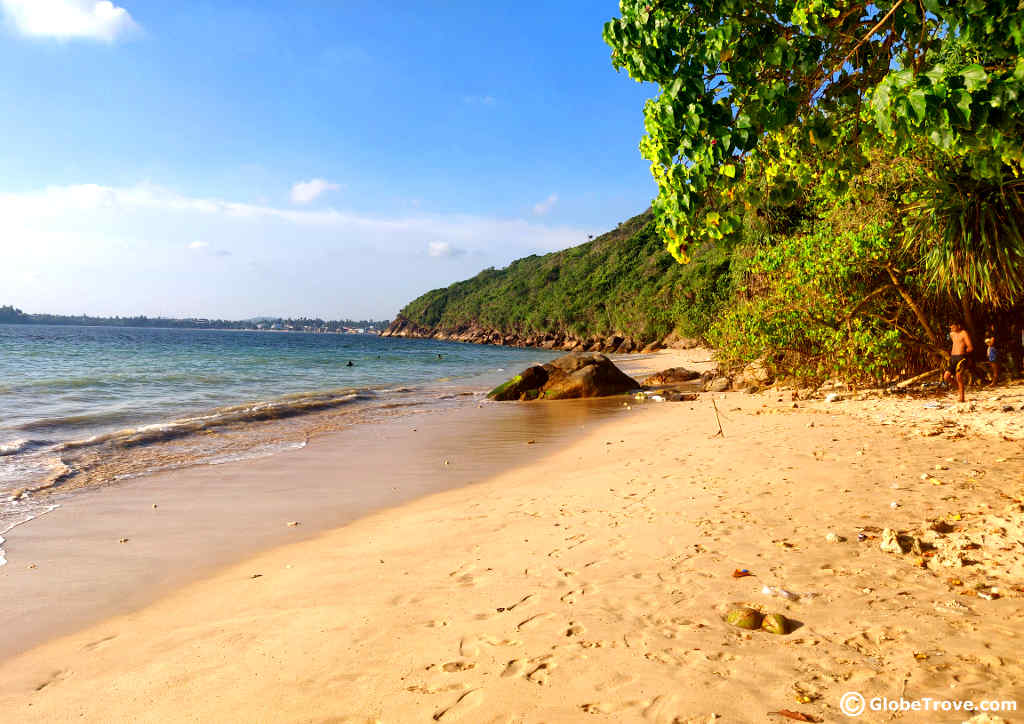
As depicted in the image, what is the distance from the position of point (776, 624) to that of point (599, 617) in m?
1.02

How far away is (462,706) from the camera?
2.91 metres

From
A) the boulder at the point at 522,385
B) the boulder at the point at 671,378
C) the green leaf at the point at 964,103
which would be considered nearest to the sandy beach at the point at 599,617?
the green leaf at the point at 964,103

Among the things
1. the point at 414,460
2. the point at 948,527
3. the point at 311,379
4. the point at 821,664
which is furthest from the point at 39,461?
the point at 311,379

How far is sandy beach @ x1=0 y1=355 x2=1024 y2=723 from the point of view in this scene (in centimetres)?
295

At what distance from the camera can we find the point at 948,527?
191 inches

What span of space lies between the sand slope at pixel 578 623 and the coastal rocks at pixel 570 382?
1330cm

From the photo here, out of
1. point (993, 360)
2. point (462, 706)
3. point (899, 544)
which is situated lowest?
point (462, 706)

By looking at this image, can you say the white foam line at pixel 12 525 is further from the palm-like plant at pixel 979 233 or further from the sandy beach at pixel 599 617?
the palm-like plant at pixel 979 233

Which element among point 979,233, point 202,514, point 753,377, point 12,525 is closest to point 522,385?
point 753,377

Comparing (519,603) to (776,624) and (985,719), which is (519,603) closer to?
(776,624)

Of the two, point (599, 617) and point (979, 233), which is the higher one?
point (979, 233)

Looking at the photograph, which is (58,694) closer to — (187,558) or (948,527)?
(187,558)

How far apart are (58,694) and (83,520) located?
4225 millimetres

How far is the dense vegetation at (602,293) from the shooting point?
2202 inches
